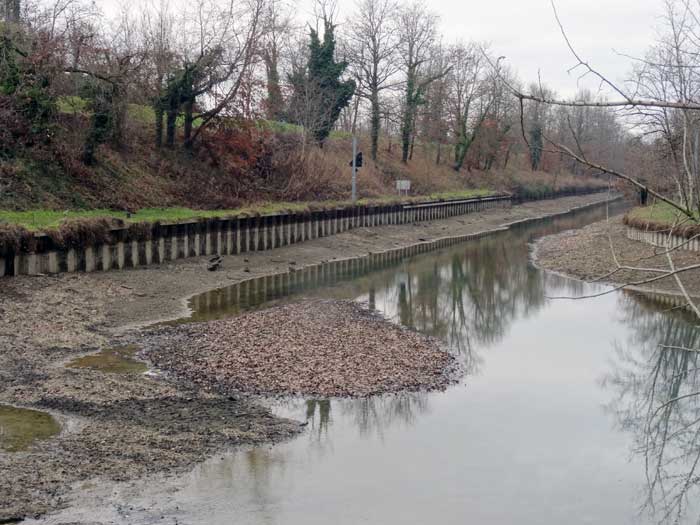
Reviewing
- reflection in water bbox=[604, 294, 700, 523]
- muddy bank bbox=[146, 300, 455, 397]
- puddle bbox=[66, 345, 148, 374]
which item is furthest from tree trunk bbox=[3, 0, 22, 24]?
reflection in water bbox=[604, 294, 700, 523]

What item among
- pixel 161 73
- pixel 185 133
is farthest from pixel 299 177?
pixel 161 73

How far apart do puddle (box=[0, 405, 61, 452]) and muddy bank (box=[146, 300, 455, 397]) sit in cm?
322

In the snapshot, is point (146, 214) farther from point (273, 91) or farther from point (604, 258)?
point (273, 91)

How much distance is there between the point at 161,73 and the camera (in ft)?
133

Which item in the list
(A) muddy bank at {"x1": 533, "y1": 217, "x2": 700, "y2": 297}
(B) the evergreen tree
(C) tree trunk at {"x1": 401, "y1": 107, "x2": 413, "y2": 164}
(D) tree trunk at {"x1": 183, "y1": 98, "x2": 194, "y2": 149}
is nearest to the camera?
(A) muddy bank at {"x1": 533, "y1": 217, "x2": 700, "y2": 297}

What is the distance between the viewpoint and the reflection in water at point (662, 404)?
37.5ft

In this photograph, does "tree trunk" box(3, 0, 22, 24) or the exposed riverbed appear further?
"tree trunk" box(3, 0, 22, 24)

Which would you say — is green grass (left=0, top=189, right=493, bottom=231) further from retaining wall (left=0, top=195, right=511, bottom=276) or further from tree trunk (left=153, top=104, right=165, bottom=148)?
tree trunk (left=153, top=104, right=165, bottom=148)

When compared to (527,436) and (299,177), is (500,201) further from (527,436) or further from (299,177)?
(527,436)

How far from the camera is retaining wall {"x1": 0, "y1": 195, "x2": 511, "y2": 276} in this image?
922 inches

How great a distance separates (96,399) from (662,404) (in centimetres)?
906

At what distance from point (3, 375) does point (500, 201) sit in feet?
202

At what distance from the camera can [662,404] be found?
12.2 metres

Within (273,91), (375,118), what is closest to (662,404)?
(273,91)
